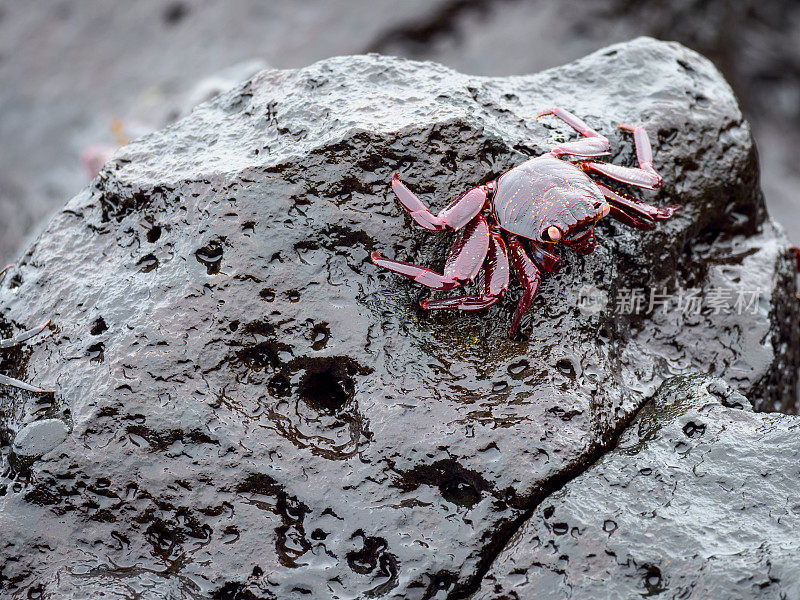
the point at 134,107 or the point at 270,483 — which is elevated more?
the point at 134,107

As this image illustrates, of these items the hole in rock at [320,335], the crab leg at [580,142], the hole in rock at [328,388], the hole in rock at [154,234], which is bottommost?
the hole in rock at [328,388]

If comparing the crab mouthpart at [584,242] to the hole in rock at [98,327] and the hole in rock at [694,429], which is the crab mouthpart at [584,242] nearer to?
the hole in rock at [694,429]

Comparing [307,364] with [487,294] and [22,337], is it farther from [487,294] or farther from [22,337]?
[22,337]

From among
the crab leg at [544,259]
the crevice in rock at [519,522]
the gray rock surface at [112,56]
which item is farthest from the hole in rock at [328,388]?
the gray rock surface at [112,56]

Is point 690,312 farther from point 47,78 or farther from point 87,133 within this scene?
point 47,78

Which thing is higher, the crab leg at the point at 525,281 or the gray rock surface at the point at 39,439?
the crab leg at the point at 525,281

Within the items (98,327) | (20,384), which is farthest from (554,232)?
(20,384)

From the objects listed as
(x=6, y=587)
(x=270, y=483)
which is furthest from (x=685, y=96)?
(x=6, y=587)
